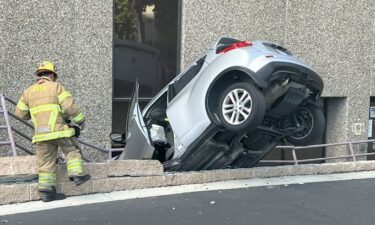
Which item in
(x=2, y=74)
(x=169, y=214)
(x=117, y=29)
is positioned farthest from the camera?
(x=117, y=29)

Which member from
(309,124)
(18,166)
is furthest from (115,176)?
(309,124)

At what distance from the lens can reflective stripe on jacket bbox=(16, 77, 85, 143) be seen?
5.32m

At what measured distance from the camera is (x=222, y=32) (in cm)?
1015

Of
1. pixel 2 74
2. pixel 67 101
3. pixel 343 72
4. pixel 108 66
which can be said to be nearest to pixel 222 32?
pixel 108 66

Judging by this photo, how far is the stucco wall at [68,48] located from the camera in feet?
27.2

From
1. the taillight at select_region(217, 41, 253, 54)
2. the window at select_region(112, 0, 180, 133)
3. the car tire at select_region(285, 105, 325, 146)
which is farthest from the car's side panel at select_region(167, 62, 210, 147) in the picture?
the window at select_region(112, 0, 180, 133)

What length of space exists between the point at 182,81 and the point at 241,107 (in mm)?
1114

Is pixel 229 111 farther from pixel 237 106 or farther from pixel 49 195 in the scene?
pixel 49 195

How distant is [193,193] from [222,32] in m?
5.03

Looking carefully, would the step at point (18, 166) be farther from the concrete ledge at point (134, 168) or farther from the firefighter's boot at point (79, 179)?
the concrete ledge at point (134, 168)

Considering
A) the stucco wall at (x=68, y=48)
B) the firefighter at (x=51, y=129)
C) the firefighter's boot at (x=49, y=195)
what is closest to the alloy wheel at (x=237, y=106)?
the firefighter at (x=51, y=129)

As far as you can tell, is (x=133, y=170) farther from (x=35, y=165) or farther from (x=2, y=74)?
(x=2, y=74)

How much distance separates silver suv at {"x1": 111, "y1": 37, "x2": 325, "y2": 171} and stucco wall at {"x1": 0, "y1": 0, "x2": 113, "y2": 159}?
2.12 m

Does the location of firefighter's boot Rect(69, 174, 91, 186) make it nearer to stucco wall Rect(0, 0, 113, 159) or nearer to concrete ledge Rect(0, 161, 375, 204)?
concrete ledge Rect(0, 161, 375, 204)
